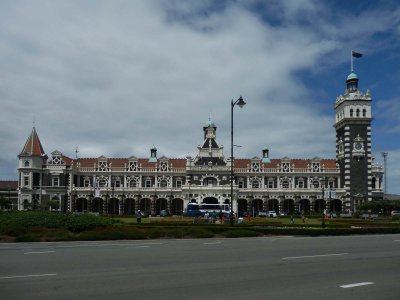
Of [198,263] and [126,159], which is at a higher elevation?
[126,159]

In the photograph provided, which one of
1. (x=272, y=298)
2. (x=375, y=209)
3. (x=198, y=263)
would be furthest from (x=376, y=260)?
(x=375, y=209)

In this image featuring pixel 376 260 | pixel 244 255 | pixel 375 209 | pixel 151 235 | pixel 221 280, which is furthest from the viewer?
pixel 375 209

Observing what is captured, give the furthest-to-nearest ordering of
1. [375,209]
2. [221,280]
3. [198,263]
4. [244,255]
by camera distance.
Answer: [375,209], [244,255], [198,263], [221,280]

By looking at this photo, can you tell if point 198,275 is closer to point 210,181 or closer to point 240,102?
point 240,102

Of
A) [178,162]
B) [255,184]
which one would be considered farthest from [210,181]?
[255,184]

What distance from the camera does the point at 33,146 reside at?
9912 centimetres

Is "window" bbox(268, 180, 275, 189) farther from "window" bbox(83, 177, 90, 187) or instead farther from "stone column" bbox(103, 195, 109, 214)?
"window" bbox(83, 177, 90, 187)

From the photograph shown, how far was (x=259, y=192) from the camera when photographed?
3920 inches

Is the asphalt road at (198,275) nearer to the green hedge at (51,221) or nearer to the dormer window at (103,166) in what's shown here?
the green hedge at (51,221)

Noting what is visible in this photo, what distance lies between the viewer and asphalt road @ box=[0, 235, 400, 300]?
442 inches

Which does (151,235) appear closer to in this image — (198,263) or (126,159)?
(198,263)

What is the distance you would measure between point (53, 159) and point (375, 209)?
210 feet

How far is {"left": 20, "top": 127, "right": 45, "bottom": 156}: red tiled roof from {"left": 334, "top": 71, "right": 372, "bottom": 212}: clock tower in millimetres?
62791

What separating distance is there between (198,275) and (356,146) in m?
86.4
